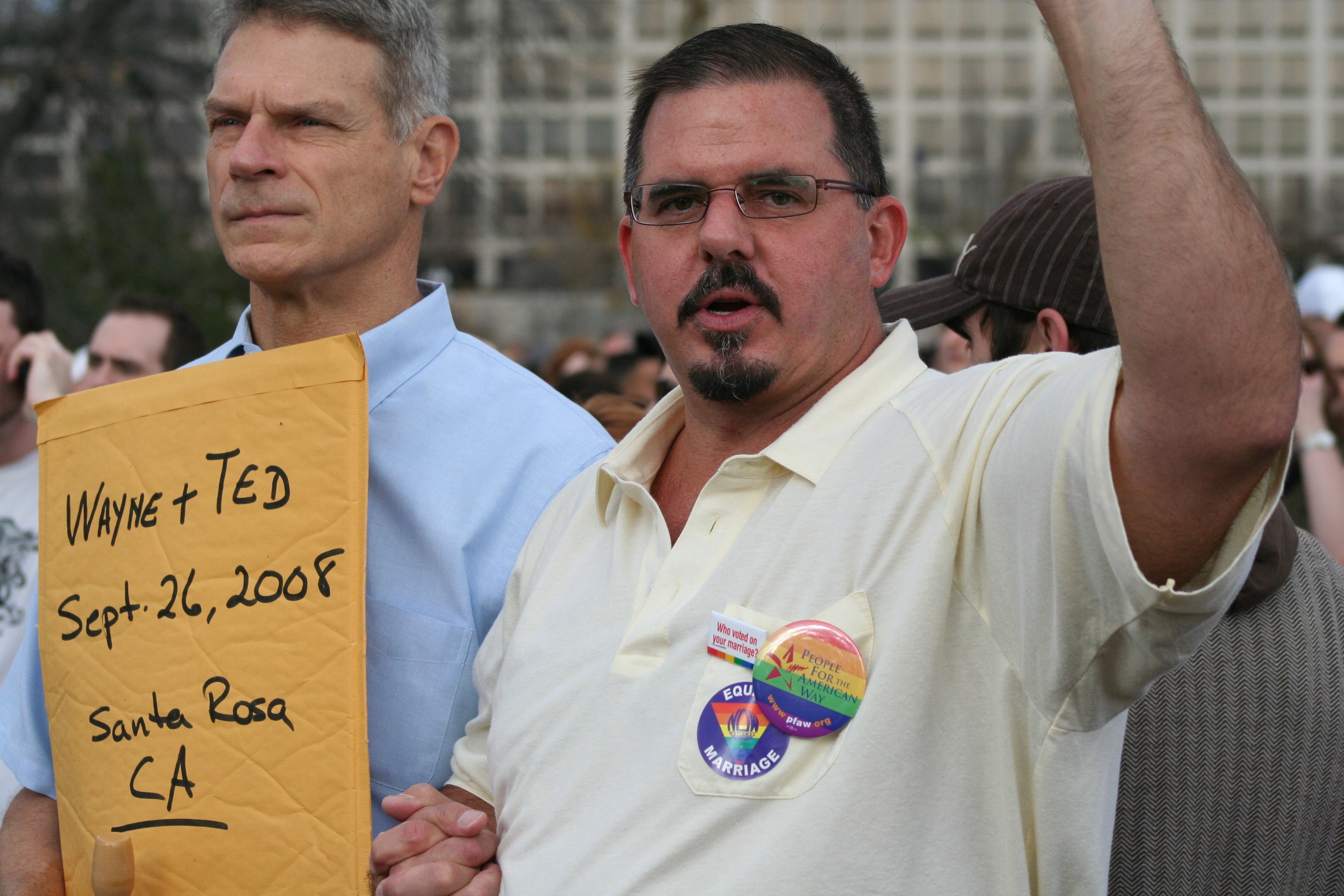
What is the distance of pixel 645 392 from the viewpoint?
21.7ft

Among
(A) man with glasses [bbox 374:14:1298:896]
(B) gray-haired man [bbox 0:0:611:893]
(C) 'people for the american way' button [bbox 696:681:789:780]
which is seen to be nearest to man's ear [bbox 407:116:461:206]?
(B) gray-haired man [bbox 0:0:611:893]

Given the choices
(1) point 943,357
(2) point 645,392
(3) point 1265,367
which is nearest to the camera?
(3) point 1265,367

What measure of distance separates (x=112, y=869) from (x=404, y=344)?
0.88 meters

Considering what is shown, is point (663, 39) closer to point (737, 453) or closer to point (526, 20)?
point (526, 20)

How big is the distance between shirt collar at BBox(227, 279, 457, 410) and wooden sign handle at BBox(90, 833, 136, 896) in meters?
0.71

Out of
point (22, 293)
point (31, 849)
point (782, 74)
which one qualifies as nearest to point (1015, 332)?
point (782, 74)

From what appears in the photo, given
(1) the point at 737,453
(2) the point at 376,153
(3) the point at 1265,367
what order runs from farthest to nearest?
1. (2) the point at 376,153
2. (1) the point at 737,453
3. (3) the point at 1265,367

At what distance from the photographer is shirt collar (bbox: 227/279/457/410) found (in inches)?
85.0

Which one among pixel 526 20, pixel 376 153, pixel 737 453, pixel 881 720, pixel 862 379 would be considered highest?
pixel 526 20

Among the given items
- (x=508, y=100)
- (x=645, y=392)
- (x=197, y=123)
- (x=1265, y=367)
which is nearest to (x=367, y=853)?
(x=1265, y=367)

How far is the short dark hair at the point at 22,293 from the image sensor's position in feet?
13.1

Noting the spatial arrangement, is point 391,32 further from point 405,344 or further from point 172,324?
point 172,324

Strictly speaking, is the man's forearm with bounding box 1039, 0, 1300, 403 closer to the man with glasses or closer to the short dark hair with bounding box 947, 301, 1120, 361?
the man with glasses

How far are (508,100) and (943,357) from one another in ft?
27.9
